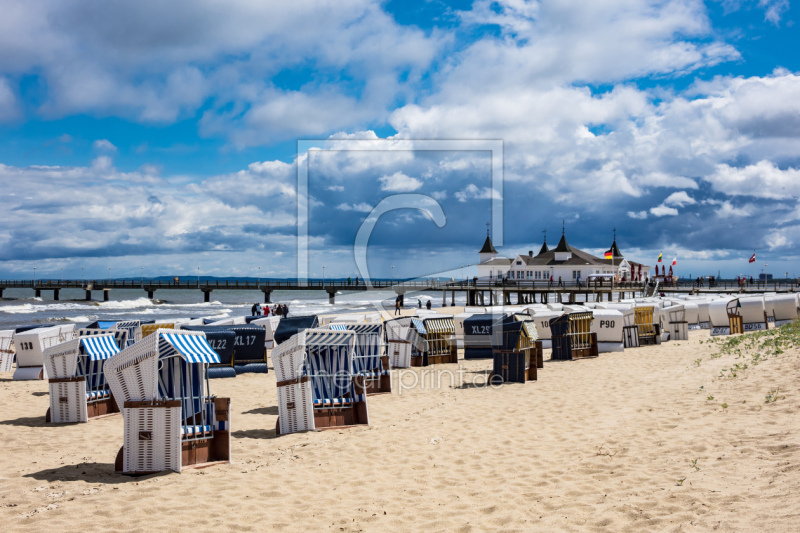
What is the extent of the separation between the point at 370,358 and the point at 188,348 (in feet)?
18.0

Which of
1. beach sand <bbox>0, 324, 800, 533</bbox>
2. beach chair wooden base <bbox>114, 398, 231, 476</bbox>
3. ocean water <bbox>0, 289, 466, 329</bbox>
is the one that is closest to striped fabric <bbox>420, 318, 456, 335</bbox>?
beach sand <bbox>0, 324, 800, 533</bbox>

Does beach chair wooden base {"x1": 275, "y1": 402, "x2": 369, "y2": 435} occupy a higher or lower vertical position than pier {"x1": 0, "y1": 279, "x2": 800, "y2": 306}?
lower

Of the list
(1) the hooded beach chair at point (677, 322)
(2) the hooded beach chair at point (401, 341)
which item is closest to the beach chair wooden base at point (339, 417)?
(2) the hooded beach chair at point (401, 341)

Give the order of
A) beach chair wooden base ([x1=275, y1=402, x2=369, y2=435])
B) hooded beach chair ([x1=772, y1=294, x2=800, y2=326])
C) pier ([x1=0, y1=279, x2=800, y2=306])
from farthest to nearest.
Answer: pier ([x1=0, y1=279, x2=800, y2=306]) < hooded beach chair ([x1=772, y1=294, x2=800, y2=326]) < beach chair wooden base ([x1=275, y1=402, x2=369, y2=435])

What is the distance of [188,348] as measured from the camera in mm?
6348

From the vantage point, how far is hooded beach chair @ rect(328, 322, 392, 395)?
10.6 meters

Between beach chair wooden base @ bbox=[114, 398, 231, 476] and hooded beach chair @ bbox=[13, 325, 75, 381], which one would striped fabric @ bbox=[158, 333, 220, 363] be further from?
hooded beach chair @ bbox=[13, 325, 75, 381]

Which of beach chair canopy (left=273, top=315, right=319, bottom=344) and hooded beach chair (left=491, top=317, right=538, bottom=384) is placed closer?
hooded beach chair (left=491, top=317, right=538, bottom=384)

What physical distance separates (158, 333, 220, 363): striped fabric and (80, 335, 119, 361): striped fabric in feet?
10.5

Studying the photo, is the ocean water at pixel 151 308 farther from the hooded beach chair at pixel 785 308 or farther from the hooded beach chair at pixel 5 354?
the hooded beach chair at pixel 785 308

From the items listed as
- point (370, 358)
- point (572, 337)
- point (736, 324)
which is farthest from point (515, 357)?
point (736, 324)

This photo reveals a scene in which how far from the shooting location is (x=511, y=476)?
6.05 meters

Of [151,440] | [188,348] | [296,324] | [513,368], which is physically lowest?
[513,368]

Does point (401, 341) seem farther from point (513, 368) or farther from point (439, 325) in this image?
point (513, 368)
